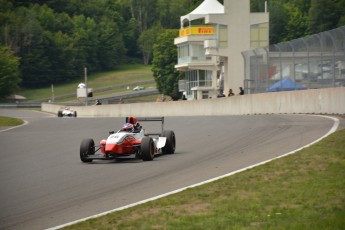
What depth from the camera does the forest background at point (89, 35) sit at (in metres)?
134

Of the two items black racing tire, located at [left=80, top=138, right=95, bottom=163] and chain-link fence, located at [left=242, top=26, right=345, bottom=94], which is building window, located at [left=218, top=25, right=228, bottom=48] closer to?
chain-link fence, located at [left=242, top=26, right=345, bottom=94]

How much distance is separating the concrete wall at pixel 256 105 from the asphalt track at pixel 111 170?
13.1 feet

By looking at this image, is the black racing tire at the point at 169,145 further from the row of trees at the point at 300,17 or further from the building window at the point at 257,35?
the row of trees at the point at 300,17

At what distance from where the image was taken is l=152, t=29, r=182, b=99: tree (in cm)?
12775

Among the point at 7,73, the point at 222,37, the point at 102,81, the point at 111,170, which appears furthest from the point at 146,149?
the point at 102,81

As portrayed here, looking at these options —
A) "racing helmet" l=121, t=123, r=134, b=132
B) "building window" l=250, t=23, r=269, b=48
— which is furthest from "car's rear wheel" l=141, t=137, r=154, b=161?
"building window" l=250, t=23, r=269, b=48

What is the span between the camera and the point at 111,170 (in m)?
18.0

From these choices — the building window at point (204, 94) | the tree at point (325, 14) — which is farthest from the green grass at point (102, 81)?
the building window at point (204, 94)

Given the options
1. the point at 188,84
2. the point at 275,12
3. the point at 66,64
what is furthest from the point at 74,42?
the point at 188,84

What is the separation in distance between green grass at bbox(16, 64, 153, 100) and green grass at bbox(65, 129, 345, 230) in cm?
12755

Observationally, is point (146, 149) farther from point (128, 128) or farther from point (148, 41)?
point (148, 41)

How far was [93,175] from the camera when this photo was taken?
17.2m

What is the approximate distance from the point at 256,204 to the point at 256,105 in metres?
29.6

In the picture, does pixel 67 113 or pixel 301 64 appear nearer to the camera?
pixel 301 64
